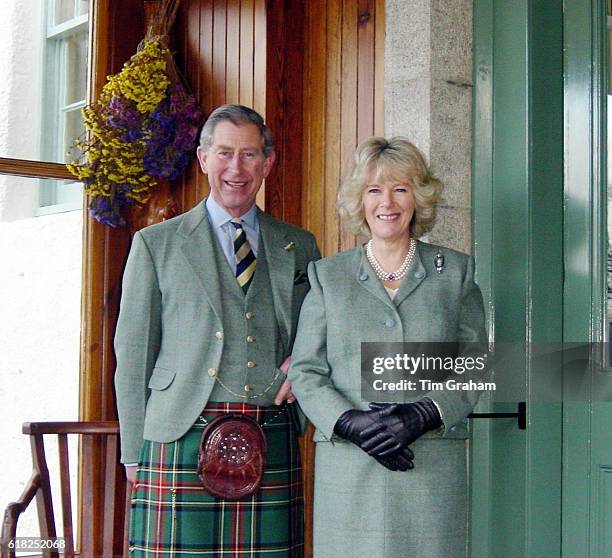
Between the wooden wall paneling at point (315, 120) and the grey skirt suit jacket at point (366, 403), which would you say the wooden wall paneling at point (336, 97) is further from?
the grey skirt suit jacket at point (366, 403)

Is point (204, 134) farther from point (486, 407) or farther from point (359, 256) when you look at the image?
point (486, 407)

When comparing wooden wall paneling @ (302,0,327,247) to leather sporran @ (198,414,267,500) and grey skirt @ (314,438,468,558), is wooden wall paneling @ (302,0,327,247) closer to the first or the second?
leather sporran @ (198,414,267,500)

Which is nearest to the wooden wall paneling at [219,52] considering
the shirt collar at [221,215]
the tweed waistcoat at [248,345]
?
the shirt collar at [221,215]

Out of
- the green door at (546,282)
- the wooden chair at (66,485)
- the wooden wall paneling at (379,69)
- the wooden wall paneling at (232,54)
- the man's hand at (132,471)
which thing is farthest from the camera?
the wooden wall paneling at (232,54)

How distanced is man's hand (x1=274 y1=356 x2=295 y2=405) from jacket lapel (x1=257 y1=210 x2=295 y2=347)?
6 cm

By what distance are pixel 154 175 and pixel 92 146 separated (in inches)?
9.1

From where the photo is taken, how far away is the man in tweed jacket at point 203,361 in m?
2.31

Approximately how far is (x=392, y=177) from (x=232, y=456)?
73 centimetres

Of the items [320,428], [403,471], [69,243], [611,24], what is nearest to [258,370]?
[320,428]

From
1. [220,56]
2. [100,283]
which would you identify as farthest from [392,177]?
[100,283]

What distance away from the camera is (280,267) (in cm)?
243

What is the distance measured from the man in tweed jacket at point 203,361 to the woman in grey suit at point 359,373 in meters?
0.16

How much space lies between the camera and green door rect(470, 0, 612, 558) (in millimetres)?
2564

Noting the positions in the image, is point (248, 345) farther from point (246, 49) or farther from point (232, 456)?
point (246, 49)
